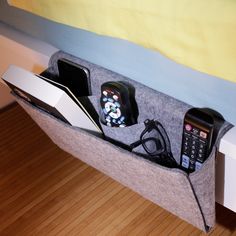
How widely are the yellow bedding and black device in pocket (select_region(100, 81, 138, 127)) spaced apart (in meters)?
0.09

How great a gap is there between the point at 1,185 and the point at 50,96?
15.1 inches

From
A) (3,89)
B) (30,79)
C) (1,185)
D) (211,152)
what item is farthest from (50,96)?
(3,89)

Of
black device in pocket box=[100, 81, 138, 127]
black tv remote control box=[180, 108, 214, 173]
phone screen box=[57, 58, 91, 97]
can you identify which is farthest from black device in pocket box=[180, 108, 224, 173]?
phone screen box=[57, 58, 91, 97]

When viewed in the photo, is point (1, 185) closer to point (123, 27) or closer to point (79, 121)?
point (79, 121)

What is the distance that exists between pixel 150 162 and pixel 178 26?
19cm

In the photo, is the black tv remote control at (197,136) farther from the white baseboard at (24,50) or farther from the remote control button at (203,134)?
the white baseboard at (24,50)

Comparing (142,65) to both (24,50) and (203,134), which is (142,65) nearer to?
(203,134)

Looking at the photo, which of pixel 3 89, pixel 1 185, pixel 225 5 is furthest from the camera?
pixel 3 89

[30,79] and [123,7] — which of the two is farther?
[30,79]

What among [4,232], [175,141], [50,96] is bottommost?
[4,232]

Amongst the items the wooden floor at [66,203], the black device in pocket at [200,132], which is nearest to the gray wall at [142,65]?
the black device in pocket at [200,132]

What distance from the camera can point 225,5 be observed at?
401 millimetres

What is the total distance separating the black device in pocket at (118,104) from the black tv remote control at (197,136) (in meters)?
0.11

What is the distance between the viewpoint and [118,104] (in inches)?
23.7
